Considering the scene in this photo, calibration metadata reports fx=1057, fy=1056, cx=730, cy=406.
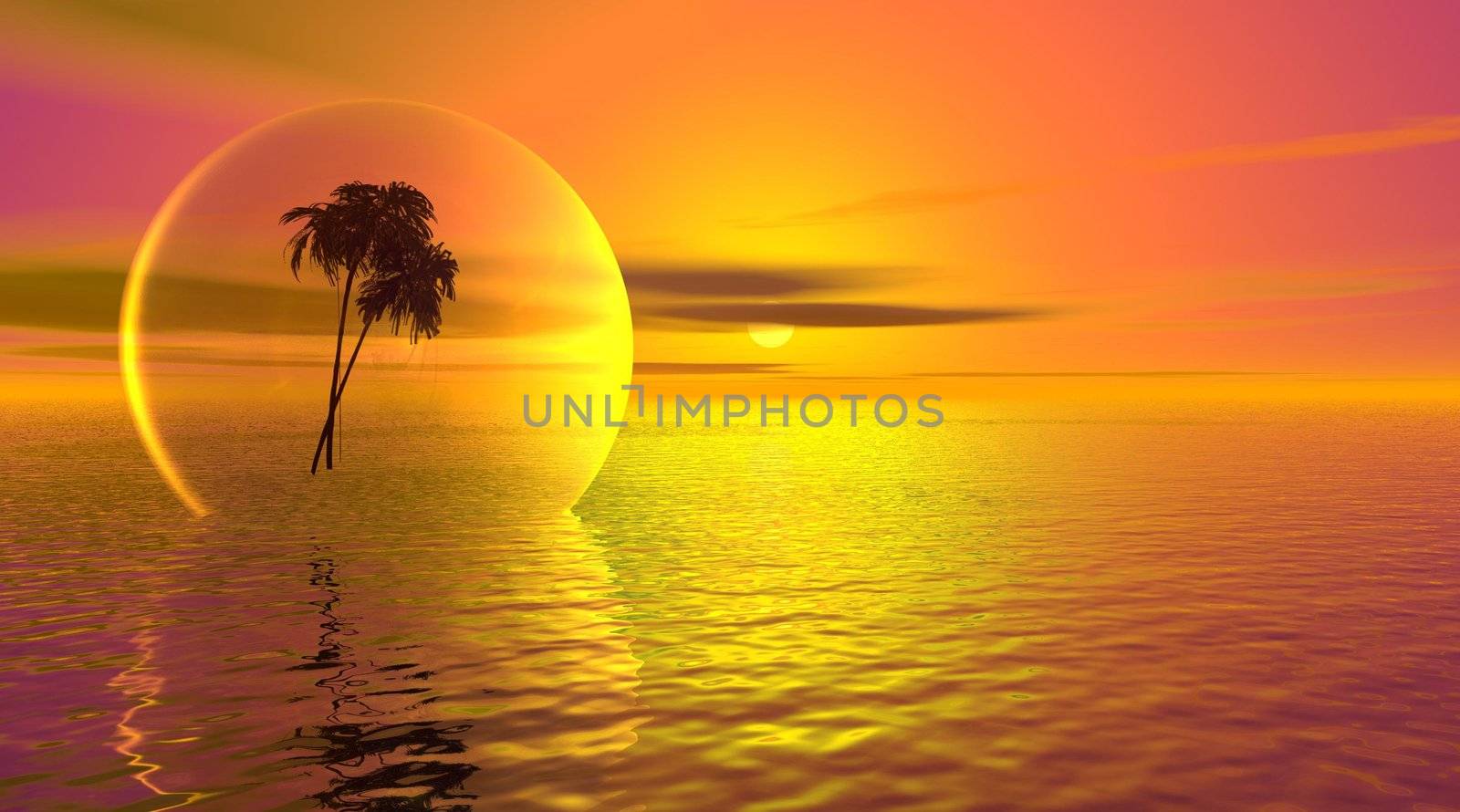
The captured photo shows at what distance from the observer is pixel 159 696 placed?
13906 millimetres

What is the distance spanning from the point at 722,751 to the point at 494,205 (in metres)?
22.4

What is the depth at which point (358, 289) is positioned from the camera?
108 ft

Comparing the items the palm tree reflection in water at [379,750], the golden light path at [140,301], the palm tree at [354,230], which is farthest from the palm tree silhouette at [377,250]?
the palm tree reflection in water at [379,750]

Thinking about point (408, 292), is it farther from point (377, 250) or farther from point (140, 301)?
point (140, 301)

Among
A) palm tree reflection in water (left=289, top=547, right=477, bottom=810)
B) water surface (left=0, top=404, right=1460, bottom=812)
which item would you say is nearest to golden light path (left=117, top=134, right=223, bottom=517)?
water surface (left=0, top=404, right=1460, bottom=812)

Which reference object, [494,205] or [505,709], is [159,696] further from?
[494,205]

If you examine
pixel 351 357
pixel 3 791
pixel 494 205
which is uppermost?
pixel 494 205

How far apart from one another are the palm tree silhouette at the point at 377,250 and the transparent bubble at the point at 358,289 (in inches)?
12.8

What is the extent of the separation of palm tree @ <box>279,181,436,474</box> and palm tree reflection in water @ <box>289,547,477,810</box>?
1787 centimetres

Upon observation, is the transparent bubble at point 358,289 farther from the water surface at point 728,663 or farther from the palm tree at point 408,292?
the water surface at point 728,663

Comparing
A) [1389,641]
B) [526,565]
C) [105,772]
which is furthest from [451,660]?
[1389,641]

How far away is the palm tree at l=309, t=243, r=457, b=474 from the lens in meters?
30.9

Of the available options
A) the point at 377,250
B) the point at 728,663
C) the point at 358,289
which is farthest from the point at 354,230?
the point at 728,663

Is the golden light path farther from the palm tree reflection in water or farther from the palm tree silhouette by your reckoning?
the palm tree reflection in water
